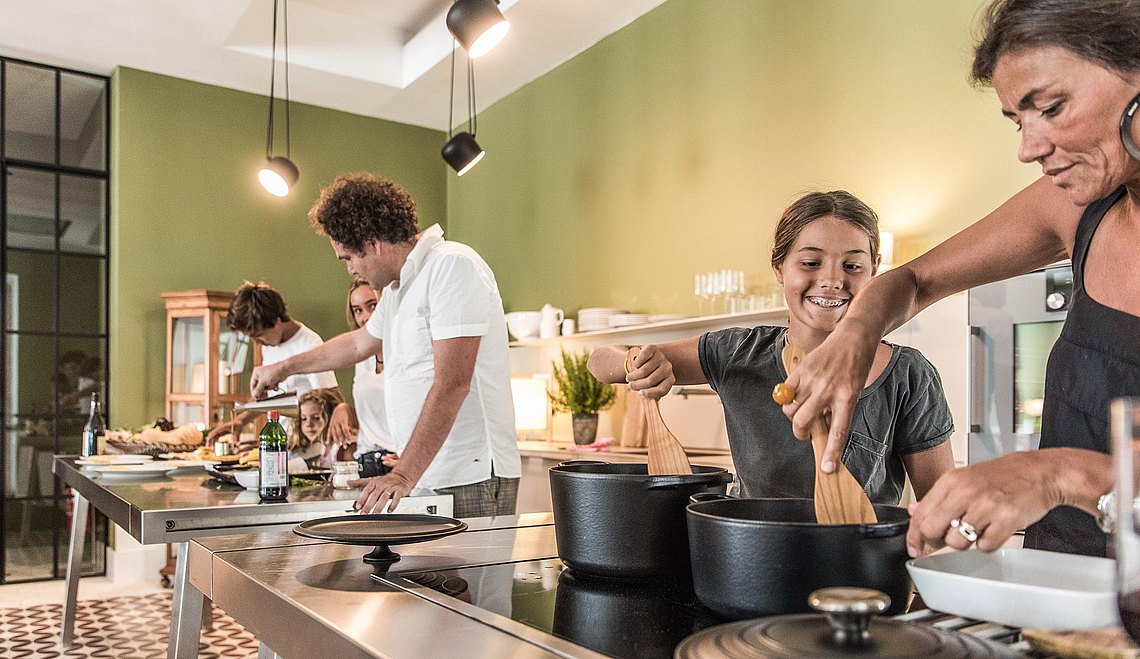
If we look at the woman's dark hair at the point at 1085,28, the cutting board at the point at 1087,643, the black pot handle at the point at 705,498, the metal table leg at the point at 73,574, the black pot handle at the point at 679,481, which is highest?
the woman's dark hair at the point at 1085,28

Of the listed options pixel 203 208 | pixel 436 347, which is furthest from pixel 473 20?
pixel 203 208

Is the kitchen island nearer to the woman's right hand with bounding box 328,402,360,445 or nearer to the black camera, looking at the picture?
the black camera

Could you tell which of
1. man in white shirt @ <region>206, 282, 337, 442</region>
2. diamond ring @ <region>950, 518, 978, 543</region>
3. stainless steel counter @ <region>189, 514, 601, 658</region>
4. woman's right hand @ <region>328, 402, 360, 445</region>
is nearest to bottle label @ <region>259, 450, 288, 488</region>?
stainless steel counter @ <region>189, 514, 601, 658</region>

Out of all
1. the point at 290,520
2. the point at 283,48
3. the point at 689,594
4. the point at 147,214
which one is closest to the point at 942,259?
the point at 689,594

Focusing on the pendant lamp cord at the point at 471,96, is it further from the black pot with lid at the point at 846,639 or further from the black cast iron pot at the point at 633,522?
the black pot with lid at the point at 846,639

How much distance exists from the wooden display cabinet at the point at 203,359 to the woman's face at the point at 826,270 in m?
4.39

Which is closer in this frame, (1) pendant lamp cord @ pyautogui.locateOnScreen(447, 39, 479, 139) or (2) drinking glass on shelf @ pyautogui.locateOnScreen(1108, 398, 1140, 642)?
(2) drinking glass on shelf @ pyautogui.locateOnScreen(1108, 398, 1140, 642)

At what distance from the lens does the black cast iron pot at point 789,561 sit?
76 cm

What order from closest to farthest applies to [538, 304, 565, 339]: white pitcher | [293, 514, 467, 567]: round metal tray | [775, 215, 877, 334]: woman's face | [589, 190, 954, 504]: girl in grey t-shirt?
[293, 514, 467, 567]: round metal tray < [589, 190, 954, 504]: girl in grey t-shirt < [775, 215, 877, 334]: woman's face < [538, 304, 565, 339]: white pitcher

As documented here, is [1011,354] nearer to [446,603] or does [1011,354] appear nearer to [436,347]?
[436,347]

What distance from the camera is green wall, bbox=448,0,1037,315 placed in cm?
342

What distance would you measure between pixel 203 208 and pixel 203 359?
1.04m

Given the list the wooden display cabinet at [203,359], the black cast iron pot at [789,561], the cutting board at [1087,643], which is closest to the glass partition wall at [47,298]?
the wooden display cabinet at [203,359]

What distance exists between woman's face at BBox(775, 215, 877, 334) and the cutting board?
3.61 feet
